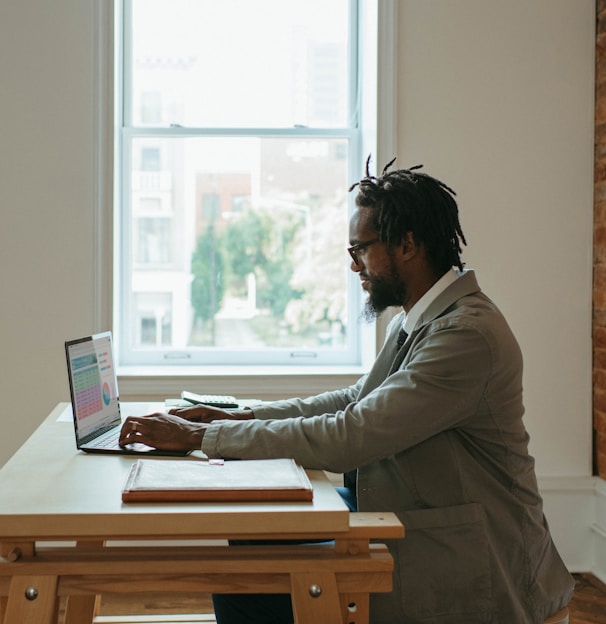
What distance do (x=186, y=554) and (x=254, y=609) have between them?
448mm

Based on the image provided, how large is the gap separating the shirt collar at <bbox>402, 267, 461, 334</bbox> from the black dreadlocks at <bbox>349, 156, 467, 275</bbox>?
0.14 ft

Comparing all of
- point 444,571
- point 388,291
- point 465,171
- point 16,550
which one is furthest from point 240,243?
point 16,550

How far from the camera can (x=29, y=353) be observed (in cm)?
338

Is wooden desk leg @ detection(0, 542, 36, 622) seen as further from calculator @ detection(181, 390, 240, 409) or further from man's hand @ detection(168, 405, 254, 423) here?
calculator @ detection(181, 390, 240, 409)

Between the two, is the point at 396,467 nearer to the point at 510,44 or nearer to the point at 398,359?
the point at 398,359

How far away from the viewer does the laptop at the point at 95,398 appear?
1.90m

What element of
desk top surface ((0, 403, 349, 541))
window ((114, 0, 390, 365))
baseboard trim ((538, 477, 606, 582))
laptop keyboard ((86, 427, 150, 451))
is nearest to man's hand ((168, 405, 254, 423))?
laptop keyboard ((86, 427, 150, 451))

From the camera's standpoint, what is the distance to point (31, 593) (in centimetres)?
143

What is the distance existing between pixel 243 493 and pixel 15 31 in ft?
8.25

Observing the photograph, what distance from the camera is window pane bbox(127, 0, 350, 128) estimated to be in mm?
3674

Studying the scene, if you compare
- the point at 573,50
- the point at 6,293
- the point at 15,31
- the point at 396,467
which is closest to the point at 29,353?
the point at 6,293

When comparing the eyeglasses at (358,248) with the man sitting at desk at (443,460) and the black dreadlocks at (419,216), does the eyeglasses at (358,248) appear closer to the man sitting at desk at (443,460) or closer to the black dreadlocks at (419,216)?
the black dreadlocks at (419,216)

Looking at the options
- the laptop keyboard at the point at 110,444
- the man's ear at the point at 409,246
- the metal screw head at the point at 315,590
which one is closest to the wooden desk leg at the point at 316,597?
the metal screw head at the point at 315,590

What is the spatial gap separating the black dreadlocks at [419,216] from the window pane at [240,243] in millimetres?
1697
